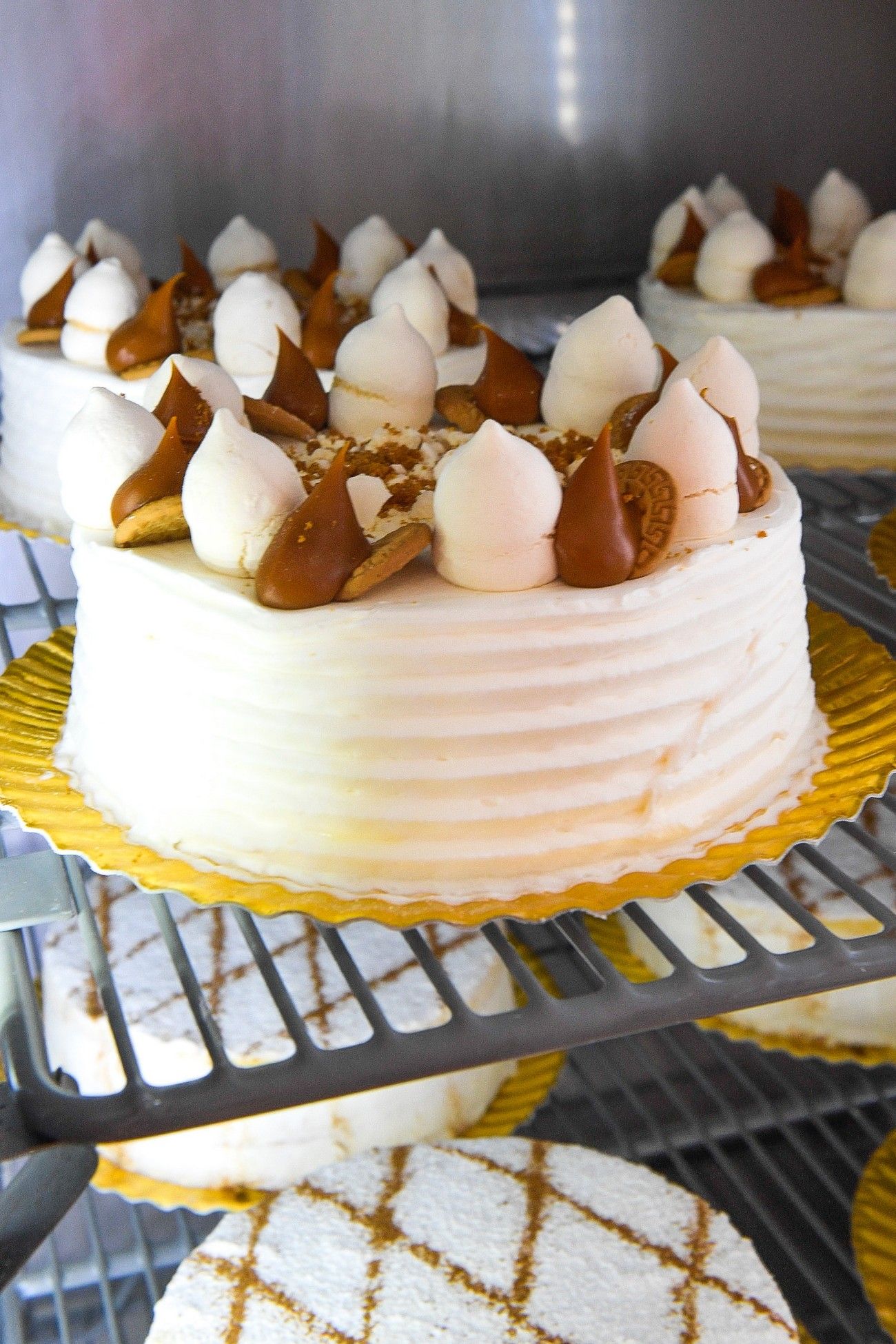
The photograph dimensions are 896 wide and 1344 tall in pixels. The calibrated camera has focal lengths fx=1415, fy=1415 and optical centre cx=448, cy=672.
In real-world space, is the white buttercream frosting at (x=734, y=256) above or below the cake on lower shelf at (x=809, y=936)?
above

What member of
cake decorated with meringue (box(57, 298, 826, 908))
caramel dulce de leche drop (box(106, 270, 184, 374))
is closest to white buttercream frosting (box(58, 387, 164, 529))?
cake decorated with meringue (box(57, 298, 826, 908))

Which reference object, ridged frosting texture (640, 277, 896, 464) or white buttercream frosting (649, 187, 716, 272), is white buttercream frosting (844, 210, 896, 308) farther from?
white buttercream frosting (649, 187, 716, 272)

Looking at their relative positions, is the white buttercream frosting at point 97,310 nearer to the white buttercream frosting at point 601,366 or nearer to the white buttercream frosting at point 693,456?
the white buttercream frosting at point 601,366

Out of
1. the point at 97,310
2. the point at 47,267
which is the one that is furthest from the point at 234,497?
the point at 47,267

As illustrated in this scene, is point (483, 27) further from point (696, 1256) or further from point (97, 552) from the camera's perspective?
point (696, 1256)

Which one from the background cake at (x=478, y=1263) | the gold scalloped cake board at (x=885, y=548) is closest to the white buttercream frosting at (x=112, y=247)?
the gold scalloped cake board at (x=885, y=548)

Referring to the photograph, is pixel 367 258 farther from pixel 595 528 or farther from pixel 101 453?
pixel 595 528
